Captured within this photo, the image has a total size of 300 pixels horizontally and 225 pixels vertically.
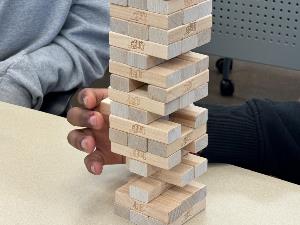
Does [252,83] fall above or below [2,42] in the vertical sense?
below

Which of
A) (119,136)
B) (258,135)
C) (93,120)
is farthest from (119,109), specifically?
(258,135)

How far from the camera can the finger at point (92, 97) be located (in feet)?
2.99

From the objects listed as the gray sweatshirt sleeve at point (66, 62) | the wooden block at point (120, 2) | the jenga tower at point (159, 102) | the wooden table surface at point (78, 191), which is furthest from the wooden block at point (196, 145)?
the gray sweatshirt sleeve at point (66, 62)

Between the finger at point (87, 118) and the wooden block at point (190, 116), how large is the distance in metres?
0.15

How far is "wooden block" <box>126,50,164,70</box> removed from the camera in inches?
27.5

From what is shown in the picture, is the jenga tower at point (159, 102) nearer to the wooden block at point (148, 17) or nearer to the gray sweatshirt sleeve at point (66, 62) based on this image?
the wooden block at point (148, 17)

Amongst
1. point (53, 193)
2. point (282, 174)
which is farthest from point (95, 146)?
point (282, 174)

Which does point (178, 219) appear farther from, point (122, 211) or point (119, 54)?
point (119, 54)

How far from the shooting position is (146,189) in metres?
0.78

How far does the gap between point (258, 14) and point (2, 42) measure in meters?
1.40

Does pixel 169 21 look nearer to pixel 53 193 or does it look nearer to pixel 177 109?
pixel 177 109

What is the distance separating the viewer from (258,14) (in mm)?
2535

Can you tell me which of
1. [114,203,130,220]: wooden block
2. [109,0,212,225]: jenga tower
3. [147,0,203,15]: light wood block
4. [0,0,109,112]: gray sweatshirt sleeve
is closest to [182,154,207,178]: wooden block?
[109,0,212,225]: jenga tower

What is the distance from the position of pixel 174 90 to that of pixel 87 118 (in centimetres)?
23
